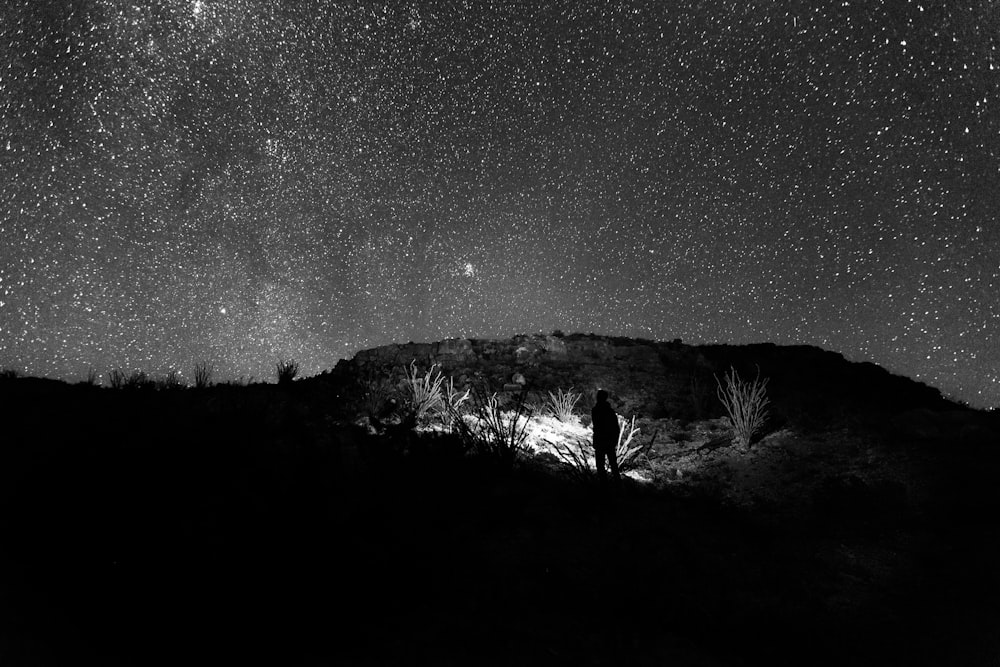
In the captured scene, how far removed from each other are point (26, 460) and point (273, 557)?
2402 millimetres

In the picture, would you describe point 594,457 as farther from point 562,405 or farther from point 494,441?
point 562,405

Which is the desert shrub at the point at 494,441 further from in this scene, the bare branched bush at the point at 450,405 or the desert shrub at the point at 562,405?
the desert shrub at the point at 562,405

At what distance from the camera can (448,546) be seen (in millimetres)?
3090

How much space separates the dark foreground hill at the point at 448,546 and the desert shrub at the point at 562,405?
6.57ft

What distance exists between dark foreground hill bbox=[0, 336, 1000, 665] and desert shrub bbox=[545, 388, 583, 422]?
2.00 metres

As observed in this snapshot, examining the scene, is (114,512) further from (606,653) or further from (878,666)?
(878,666)

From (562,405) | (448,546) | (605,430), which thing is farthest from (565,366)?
(448,546)

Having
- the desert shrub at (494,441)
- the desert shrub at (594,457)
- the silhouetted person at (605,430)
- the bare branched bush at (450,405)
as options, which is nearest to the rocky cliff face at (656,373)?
the bare branched bush at (450,405)

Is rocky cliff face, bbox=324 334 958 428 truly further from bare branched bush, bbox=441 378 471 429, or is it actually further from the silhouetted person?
the silhouetted person

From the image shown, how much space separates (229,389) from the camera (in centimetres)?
715

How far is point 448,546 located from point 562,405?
16.4 ft

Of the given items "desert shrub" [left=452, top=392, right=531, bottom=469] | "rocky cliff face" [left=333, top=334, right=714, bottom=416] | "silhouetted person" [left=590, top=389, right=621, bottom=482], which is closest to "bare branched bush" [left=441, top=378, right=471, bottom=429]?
"desert shrub" [left=452, top=392, right=531, bottom=469]

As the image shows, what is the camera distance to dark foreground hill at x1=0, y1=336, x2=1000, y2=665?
2.15 meters

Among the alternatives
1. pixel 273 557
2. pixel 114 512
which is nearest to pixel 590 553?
pixel 273 557
